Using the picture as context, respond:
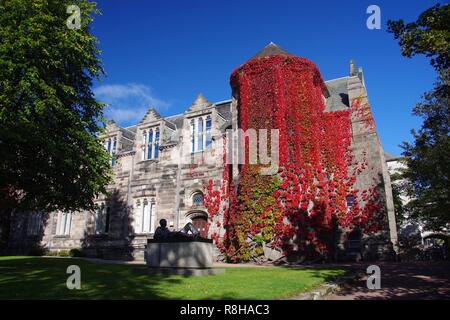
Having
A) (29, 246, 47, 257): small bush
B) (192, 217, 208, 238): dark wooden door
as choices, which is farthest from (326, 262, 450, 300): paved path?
(29, 246, 47, 257): small bush

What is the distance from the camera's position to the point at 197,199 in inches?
1049

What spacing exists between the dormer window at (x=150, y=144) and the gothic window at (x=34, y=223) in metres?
14.5

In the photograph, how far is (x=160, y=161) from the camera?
1139 inches

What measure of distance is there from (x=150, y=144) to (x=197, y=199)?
7441 millimetres

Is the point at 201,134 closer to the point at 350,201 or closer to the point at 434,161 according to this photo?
the point at 350,201

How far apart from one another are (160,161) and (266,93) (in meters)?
11.0

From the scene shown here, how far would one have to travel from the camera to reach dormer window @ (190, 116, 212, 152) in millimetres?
27461

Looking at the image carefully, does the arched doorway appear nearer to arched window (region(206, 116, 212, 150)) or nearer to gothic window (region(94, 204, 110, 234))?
arched window (region(206, 116, 212, 150))

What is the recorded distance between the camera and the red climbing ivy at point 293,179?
2127cm

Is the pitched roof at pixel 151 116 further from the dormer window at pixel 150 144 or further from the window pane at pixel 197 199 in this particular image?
the window pane at pixel 197 199

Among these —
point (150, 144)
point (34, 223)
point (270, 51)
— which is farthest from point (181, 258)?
point (34, 223)

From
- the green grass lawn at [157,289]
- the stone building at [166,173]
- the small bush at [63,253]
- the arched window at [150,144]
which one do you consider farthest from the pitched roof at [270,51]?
the small bush at [63,253]
